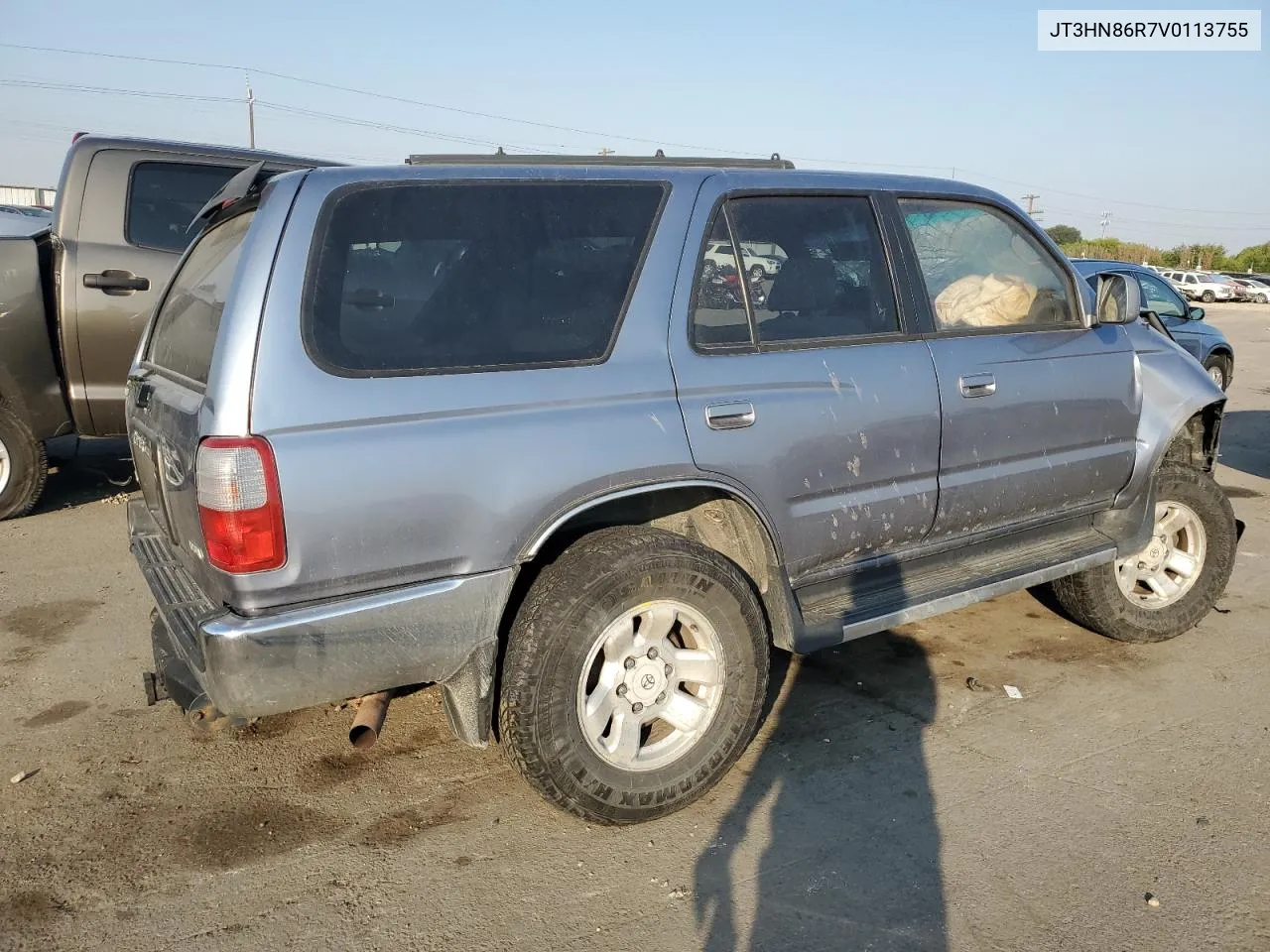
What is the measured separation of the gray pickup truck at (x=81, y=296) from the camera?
5.79 meters

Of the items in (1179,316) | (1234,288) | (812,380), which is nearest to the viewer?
(812,380)

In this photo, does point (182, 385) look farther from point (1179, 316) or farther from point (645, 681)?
point (1179, 316)

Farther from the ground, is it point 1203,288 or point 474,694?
point 474,694

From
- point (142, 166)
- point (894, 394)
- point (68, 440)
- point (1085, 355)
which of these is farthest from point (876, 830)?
point (68, 440)

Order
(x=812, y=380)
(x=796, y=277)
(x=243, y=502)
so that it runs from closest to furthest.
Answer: (x=243, y=502) → (x=812, y=380) → (x=796, y=277)

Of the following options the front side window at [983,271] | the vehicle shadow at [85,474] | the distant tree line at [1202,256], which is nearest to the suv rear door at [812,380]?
the front side window at [983,271]

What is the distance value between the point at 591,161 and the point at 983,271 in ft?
5.73

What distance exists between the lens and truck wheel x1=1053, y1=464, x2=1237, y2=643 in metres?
4.46

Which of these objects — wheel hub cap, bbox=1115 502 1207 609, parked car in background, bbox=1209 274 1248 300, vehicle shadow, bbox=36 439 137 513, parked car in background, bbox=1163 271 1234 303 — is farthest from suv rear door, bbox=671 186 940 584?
parked car in background, bbox=1209 274 1248 300

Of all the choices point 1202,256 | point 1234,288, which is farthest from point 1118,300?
point 1202,256

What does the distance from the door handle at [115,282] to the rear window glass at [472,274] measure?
381cm

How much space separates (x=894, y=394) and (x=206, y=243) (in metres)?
2.44

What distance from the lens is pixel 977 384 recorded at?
12.1ft

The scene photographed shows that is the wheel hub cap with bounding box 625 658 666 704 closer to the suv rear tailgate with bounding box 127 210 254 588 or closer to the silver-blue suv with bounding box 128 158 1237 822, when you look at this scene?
the silver-blue suv with bounding box 128 158 1237 822
